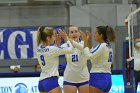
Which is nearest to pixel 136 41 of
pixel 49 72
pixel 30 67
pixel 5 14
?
pixel 49 72

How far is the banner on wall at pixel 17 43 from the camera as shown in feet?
46.9

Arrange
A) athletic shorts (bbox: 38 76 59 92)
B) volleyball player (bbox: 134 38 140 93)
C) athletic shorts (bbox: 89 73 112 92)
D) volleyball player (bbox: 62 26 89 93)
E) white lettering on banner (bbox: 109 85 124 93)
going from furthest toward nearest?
white lettering on banner (bbox: 109 85 124 93) → volleyball player (bbox: 134 38 140 93) → volleyball player (bbox: 62 26 89 93) → athletic shorts (bbox: 89 73 112 92) → athletic shorts (bbox: 38 76 59 92)

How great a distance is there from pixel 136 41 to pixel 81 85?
3210mm

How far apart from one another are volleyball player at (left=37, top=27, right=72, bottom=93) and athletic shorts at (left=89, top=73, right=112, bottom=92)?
501mm

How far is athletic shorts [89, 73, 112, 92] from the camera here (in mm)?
5520

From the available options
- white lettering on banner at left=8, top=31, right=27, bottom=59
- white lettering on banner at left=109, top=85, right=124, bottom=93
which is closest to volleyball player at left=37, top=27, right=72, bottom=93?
white lettering on banner at left=109, top=85, right=124, bottom=93

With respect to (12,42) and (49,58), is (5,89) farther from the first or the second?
(12,42)

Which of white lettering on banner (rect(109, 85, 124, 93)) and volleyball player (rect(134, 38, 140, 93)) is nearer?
volleyball player (rect(134, 38, 140, 93))

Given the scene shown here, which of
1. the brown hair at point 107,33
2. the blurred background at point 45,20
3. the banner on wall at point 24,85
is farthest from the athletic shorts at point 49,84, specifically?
the blurred background at point 45,20

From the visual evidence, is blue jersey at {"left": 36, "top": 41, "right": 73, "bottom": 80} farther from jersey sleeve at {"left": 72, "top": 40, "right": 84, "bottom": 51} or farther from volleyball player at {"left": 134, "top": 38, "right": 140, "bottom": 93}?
volleyball player at {"left": 134, "top": 38, "right": 140, "bottom": 93}

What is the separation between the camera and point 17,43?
1436cm

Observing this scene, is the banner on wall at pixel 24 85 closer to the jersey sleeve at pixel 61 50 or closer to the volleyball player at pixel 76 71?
the volleyball player at pixel 76 71

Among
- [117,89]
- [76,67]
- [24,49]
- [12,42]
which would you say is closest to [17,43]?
[12,42]

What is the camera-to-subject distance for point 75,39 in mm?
5840
